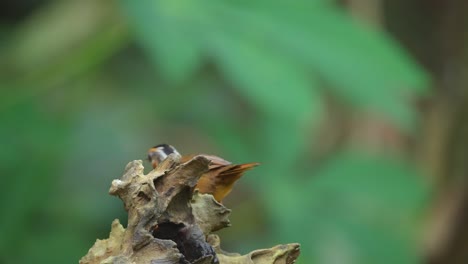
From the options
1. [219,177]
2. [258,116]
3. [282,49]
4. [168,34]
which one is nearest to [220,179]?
[219,177]

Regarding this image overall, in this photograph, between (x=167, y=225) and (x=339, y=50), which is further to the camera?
(x=339, y=50)

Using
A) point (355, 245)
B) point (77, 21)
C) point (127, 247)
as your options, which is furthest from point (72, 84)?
point (127, 247)

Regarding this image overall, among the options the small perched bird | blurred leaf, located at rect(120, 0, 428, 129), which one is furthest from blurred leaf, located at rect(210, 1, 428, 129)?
the small perched bird

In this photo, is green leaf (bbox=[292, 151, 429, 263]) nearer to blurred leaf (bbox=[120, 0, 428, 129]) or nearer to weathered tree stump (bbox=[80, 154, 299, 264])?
blurred leaf (bbox=[120, 0, 428, 129])

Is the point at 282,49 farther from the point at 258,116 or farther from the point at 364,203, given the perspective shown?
the point at 364,203

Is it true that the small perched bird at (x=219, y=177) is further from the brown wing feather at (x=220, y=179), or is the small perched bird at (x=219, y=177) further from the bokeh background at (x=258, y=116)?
the bokeh background at (x=258, y=116)

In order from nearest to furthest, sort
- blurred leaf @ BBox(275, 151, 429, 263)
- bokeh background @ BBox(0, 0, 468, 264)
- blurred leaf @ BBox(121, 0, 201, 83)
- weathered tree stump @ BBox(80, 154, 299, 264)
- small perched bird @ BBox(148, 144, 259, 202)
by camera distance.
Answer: weathered tree stump @ BBox(80, 154, 299, 264), small perched bird @ BBox(148, 144, 259, 202), blurred leaf @ BBox(121, 0, 201, 83), bokeh background @ BBox(0, 0, 468, 264), blurred leaf @ BBox(275, 151, 429, 263)

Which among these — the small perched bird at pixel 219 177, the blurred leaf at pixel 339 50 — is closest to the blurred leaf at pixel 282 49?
the blurred leaf at pixel 339 50
